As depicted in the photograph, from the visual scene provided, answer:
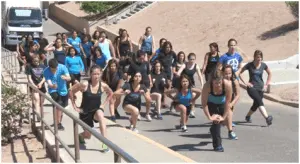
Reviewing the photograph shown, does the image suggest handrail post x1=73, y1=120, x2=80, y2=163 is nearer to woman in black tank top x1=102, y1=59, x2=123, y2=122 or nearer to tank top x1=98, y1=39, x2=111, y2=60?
woman in black tank top x1=102, y1=59, x2=123, y2=122

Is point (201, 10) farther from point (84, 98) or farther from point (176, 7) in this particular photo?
point (84, 98)

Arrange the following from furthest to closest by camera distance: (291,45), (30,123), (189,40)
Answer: (189,40) → (291,45) → (30,123)

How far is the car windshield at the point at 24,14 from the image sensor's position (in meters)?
29.6

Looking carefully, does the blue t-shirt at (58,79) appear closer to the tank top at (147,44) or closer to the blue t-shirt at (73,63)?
the blue t-shirt at (73,63)

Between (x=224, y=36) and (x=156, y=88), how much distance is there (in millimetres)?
13267

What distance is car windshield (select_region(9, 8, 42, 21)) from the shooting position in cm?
2956

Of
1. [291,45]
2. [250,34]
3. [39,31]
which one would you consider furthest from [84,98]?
[39,31]

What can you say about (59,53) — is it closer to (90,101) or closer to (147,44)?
(147,44)

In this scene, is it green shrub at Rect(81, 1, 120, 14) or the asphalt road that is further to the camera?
green shrub at Rect(81, 1, 120, 14)

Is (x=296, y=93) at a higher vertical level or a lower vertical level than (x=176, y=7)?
lower

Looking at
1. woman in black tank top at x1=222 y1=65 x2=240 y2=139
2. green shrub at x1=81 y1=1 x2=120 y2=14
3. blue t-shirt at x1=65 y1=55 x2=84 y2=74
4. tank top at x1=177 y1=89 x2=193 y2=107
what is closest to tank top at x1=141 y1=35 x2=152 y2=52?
blue t-shirt at x1=65 y1=55 x2=84 y2=74

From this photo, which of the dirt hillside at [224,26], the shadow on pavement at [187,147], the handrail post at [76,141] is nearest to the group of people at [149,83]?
the handrail post at [76,141]

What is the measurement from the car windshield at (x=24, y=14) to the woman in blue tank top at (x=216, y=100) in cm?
2303

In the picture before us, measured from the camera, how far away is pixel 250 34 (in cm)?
2298
